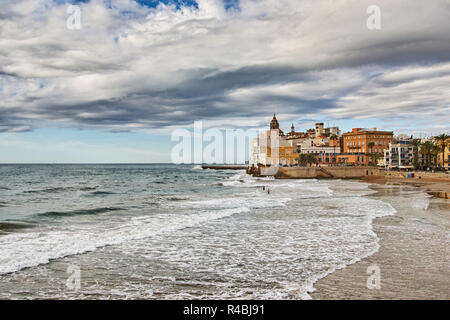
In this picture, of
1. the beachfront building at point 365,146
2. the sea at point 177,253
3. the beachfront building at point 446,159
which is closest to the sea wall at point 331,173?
the beachfront building at point 446,159

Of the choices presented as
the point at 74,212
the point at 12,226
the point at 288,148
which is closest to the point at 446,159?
the point at 288,148

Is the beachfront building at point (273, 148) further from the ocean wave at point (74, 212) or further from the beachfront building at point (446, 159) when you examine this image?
the ocean wave at point (74, 212)

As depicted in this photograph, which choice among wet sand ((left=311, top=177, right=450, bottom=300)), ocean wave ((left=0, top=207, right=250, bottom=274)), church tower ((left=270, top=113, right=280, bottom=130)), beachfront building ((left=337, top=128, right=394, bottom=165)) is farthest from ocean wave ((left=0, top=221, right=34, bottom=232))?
church tower ((left=270, top=113, right=280, bottom=130))

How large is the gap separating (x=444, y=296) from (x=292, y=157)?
371 feet

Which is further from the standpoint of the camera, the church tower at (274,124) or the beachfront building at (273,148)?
the church tower at (274,124)

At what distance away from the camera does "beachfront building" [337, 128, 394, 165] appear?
4277 inches

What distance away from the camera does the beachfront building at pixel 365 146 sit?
109 metres

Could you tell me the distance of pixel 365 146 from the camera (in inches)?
4496

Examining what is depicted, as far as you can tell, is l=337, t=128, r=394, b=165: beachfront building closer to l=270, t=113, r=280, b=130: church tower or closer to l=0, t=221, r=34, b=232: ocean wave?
l=270, t=113, r=280, b=130: church tower

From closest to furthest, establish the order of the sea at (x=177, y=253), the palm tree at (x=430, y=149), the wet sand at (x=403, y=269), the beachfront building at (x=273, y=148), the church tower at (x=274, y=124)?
Answer: the wet sand at (x=403, y=269), the sea at (x=177, y=253), the palm tree at (x=430, y=149), the beachfront building at (x=273, y=148), the church tower at (x=274, y=124)

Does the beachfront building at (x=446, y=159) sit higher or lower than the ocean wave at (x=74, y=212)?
higher
